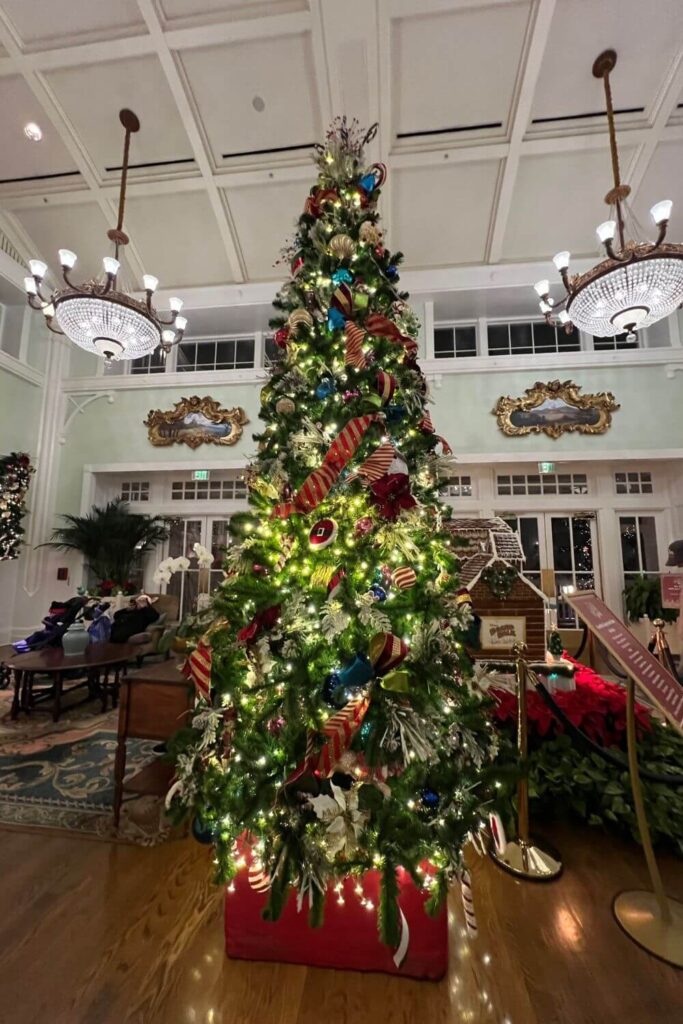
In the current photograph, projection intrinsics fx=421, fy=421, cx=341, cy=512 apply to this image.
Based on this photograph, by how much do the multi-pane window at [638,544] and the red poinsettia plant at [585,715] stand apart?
376cm

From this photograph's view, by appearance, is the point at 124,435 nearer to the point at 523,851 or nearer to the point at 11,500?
the point at 11,500

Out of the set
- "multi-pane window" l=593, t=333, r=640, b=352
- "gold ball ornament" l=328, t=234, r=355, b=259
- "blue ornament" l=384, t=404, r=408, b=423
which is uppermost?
"multi-pane window" l=593, t=333, r=640, b=352

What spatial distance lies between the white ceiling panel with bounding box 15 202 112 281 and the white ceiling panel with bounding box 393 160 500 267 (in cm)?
352

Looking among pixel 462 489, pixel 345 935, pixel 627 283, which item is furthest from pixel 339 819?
pixel 462 489

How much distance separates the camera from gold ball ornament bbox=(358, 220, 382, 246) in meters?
1.80

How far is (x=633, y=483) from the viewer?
5375mm

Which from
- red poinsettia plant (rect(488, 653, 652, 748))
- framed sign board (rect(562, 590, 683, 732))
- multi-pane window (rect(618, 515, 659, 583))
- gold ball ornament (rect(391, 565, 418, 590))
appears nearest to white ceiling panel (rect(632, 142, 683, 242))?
multi-pane window (rect(618, 515, 659, 583))

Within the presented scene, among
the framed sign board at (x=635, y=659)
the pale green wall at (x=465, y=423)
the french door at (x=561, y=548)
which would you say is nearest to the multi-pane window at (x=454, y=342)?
the pale green wall at (x=465, y=423)

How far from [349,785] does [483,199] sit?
5.65 meters

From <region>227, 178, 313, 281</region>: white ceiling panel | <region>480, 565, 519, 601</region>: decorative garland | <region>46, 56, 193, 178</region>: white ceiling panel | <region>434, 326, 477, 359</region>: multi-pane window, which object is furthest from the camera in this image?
<region>434, 326, 477, 359</region>: multi-pane window

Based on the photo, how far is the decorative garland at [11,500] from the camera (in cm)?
485

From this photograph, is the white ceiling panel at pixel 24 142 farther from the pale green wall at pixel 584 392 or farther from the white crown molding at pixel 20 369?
the pale green wall at pixel 584 392

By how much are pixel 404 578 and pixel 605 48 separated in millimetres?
5146

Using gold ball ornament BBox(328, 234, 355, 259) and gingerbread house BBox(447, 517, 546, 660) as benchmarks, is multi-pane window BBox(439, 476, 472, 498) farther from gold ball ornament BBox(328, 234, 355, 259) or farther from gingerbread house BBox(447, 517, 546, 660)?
gold ball ornament BBox(328, 234, 355, 259)
